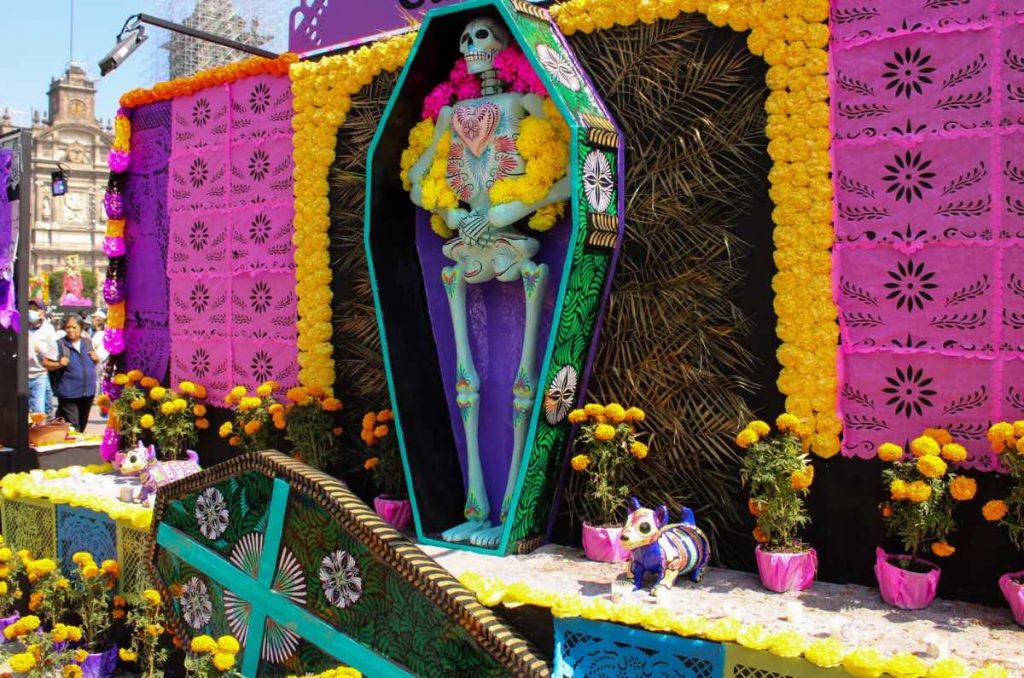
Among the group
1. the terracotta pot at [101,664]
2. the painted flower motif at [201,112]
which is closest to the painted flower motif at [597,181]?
the terracotta pot at [101,664]

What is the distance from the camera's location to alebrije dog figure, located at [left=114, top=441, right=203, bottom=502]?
18.0ft

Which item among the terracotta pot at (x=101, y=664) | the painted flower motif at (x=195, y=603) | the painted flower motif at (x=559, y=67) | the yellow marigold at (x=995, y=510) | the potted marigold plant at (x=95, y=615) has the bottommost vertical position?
the terracotta pot at (x=101, y=664)

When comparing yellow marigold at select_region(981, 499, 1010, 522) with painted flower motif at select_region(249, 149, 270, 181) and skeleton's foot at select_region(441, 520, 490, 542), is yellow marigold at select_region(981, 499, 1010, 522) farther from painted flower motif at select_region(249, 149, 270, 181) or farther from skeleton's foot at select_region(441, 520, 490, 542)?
painted flower motif at select_region(249, 149, 270, 181)

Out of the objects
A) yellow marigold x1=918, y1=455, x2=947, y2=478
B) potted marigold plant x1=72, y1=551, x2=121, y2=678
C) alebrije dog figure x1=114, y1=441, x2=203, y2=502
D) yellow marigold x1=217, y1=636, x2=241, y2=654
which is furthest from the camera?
alebrije dog figure x1=114, y1=441, x2=203, y2=502

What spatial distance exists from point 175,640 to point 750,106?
11.1 feet

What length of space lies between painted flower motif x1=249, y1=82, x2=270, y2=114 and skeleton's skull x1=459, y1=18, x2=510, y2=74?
1.98 m

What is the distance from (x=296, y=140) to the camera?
591cm

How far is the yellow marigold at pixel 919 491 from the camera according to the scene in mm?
3605

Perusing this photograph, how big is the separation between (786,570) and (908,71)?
207cm

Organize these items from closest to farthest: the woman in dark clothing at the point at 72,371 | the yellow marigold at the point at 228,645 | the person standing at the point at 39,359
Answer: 1. the yellow marigold at the point at 228,645
2. the woman in dark clothing at the point at 72,371
3. the person standing at the point at 39,359

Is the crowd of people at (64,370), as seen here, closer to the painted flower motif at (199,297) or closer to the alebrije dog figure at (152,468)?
the painted flower motif at (199,297)

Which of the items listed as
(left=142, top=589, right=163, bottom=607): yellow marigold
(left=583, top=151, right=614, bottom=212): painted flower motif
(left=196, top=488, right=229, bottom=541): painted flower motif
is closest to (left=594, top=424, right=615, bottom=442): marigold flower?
(left=583, top=151, right=614, bottom=212): painted flower motif

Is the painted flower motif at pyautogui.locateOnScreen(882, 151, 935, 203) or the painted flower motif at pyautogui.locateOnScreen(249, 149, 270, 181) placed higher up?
the painted flower motif at pyautogui.locateOnScreen(249, 149, 270, 181)

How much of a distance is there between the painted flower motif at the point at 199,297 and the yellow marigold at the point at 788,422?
4035 mm
